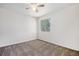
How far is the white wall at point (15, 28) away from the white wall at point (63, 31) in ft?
0.89

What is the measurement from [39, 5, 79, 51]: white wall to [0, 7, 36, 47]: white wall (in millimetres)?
270

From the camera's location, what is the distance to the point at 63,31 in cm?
190

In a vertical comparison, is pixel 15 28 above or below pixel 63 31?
above

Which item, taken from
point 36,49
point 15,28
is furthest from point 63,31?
point 15,28

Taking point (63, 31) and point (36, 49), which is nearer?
point (63, 31)

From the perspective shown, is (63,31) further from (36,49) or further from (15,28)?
(15,28)

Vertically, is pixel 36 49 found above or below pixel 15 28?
below

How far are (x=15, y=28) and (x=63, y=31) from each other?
118 cm

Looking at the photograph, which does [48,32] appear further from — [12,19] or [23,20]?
[12,19]

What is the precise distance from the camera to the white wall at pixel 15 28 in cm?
170

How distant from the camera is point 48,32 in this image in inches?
77.1

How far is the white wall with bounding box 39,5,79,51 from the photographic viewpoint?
185 cm

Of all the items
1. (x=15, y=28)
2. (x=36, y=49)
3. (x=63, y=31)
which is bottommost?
(x=36, y=49)

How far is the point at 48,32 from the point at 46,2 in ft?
2.71
